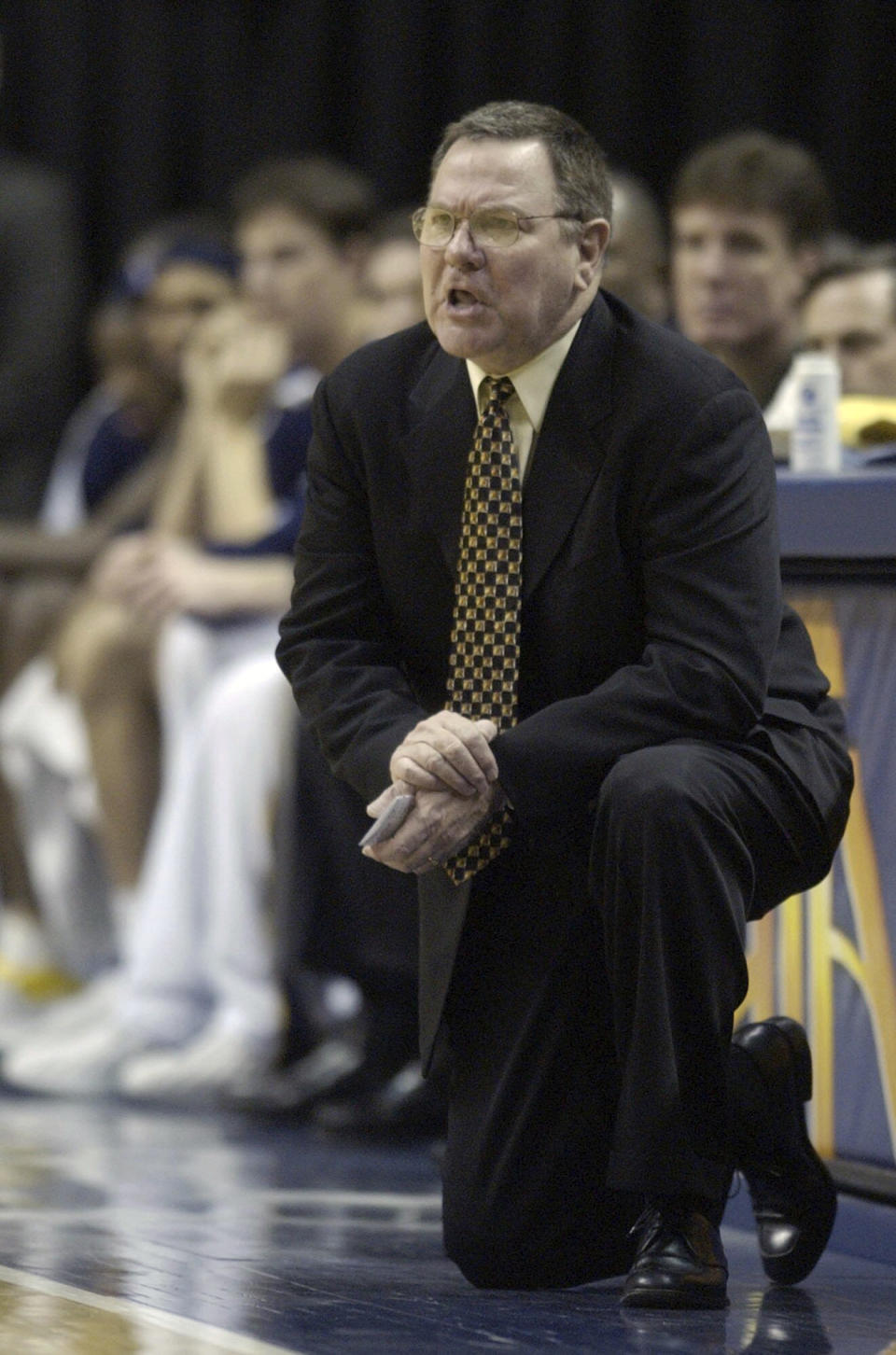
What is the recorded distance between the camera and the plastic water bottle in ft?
11.9

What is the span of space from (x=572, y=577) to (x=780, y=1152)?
0.73 metres

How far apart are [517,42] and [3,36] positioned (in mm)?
1823

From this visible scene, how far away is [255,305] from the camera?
5434 mm

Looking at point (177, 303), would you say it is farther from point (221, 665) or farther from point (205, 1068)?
point (205, 1068)

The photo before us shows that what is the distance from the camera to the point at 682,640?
2.78 metres

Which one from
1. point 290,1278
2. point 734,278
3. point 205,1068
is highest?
point 734,278

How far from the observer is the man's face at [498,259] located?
285 cm

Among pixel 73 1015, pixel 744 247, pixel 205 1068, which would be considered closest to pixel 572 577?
pixel 744 247

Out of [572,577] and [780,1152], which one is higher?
[572,577]

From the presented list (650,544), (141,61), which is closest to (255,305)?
(141,61)

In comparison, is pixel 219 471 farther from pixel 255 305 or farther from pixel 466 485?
pixel 466 485

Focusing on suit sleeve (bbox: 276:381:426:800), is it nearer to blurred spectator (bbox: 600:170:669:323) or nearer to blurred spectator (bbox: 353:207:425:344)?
blurred spectator (bbox: 600:170:669:323)

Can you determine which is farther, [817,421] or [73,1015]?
[73,1015]

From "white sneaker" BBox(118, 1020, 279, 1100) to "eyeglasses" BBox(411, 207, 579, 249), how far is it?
2391 mm
